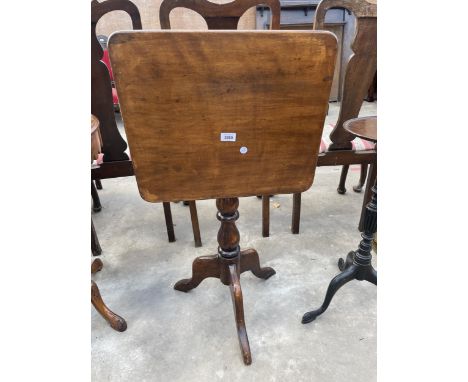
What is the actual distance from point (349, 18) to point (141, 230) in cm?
440

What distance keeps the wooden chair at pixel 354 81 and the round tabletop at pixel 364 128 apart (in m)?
0.30

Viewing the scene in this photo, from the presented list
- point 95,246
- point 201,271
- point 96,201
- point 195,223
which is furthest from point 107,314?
point 96,201

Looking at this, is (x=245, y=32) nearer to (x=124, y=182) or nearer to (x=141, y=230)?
(x=141, y=230)

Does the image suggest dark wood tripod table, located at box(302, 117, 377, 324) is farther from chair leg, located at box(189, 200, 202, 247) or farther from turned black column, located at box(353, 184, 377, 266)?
chair leg, located at box(189, 200, 202, 247)

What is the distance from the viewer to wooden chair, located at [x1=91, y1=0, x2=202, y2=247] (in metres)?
1.43

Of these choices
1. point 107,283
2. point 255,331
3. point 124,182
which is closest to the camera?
point 255,331

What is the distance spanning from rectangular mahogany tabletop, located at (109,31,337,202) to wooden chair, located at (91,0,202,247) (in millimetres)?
744

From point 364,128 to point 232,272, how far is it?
0.84m

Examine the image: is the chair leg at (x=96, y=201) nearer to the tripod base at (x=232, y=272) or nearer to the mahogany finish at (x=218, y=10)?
the tripod base at (x=232, y=272)

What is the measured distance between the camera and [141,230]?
7.08 feet

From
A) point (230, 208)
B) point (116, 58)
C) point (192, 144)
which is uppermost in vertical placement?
point (116, 58)

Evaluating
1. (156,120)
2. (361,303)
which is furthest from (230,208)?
(361,303)

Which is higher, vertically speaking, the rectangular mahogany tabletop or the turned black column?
the rectangular mahogany tabletop

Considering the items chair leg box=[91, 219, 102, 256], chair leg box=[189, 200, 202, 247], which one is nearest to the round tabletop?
chair leg box=[189, 200, 202, 247]
